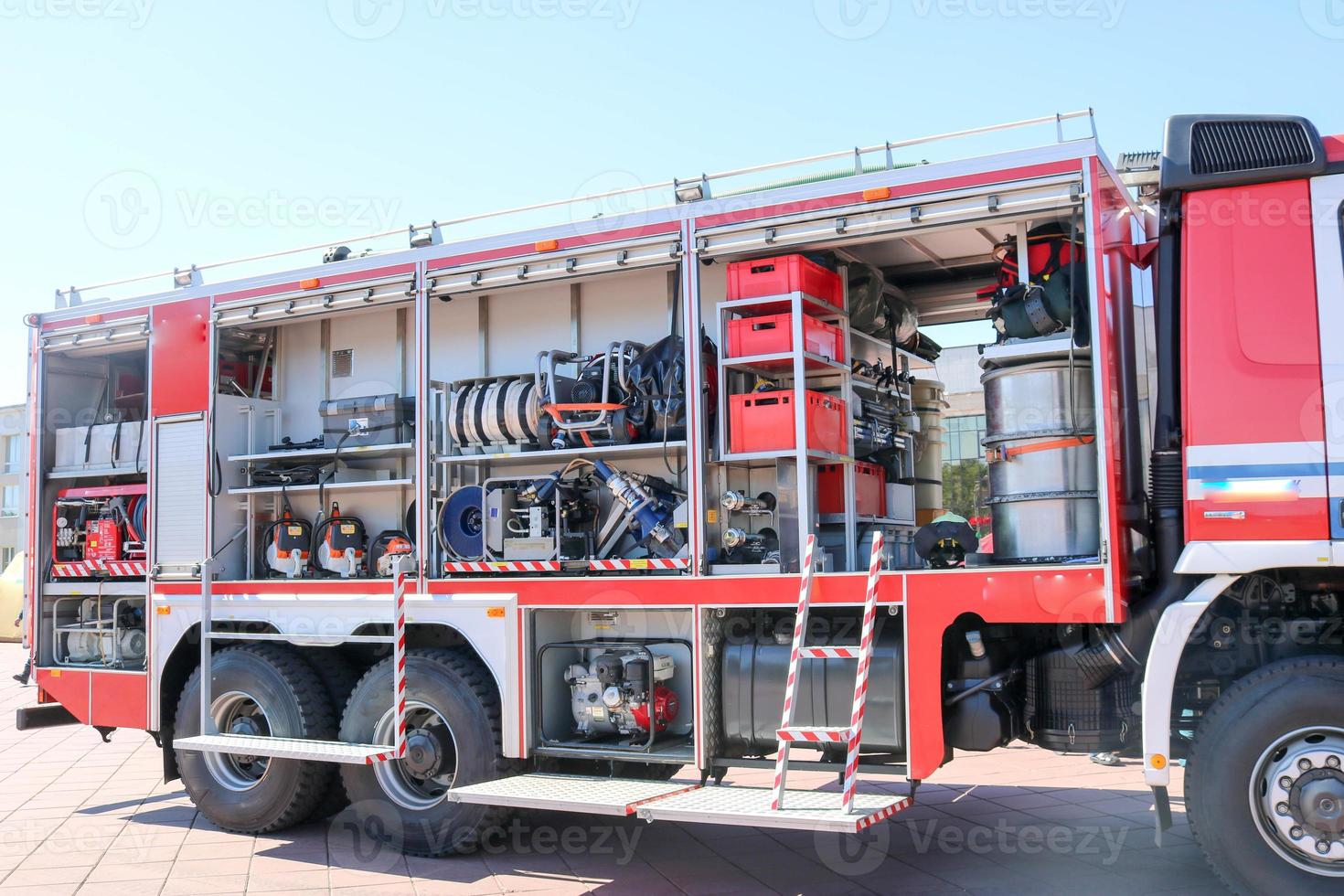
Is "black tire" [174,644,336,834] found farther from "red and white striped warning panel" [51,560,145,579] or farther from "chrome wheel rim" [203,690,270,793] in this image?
"red and white striped warning panel" [51,560,145,579]

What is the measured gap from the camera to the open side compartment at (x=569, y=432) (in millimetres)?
7168

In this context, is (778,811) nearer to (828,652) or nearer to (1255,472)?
(828,652)

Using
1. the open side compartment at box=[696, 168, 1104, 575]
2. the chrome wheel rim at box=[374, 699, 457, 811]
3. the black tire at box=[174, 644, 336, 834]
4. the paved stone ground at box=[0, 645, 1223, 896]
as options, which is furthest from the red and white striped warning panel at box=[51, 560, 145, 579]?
the open side compartment at box=[696, 168, 1104, 575]

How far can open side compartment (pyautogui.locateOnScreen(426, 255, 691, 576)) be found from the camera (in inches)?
282

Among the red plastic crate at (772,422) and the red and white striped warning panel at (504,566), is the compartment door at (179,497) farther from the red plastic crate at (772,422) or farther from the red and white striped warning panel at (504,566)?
the red plastic crate at (772,422)

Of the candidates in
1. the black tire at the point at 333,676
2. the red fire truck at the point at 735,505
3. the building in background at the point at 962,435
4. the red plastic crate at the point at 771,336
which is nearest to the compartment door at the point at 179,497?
the red fire truck at the point at 735,505

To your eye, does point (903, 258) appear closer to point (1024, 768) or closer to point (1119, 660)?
point (1119, 660)

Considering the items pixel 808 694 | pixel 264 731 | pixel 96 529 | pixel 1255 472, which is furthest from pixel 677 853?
pixel 96 529

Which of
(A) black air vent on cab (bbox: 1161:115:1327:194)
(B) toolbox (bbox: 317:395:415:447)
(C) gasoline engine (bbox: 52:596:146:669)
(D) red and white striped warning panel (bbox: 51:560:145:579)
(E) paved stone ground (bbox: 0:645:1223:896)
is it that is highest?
(A) black air vent on cab (bbox: 1161:115:1327:194)

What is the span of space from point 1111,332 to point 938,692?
203 cm

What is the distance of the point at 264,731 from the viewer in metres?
8.00

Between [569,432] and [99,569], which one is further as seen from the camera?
[99,569]

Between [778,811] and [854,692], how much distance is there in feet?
2.60

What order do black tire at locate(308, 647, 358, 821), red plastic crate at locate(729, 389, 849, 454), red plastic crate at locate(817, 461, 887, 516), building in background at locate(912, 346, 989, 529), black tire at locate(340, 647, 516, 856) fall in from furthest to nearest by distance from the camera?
building in background at locate(912, 346, 989, 529) < black tire at locate(308, 647, 358, 821) < black tire at locate(340, 647, 516, 856) < red plastic crate at locate(817, 461, 887, 516) < red plastic crate at locate(729, 389, 849, 454)
